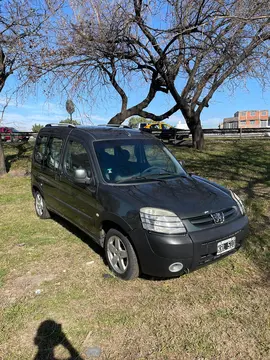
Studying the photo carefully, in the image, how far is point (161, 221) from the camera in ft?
10.4

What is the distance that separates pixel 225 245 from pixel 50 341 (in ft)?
6.69

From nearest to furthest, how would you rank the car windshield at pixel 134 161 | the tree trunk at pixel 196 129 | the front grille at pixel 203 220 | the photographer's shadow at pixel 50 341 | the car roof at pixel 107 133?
the photographer's shadow at pixel 50 341 → the front grille at pixel 203 220 → the car windshield at pixel 134 161 → the car roof at pixel 107 133 → the tree trunk at pixel 196 129

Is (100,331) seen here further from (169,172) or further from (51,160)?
(51,160)

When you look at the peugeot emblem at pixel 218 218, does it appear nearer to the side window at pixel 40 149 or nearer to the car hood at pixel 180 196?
the car hood at pixel 180 196

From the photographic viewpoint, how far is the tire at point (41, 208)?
5.88 metres

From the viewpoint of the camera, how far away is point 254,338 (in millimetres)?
2686

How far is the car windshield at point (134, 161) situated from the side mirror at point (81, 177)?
0.78 feet

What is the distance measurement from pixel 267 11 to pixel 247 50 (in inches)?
68.0

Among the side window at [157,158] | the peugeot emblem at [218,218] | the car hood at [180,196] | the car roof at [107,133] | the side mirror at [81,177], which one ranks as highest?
the car roof at [107,133]

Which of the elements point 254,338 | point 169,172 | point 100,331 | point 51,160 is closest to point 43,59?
point 51,160

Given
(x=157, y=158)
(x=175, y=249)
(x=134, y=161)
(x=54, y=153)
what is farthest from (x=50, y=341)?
(x=54, y=153)

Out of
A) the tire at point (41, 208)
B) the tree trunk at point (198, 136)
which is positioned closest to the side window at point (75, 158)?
the tire at point (41, 208)

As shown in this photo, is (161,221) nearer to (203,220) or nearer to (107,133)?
(203,220)

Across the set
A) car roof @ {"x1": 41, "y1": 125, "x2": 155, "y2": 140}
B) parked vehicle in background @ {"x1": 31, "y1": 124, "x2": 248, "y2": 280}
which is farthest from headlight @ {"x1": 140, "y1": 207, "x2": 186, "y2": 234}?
car roof @ {"x1": 41, "y1": 125, "x2": 155, "y2": 140}
